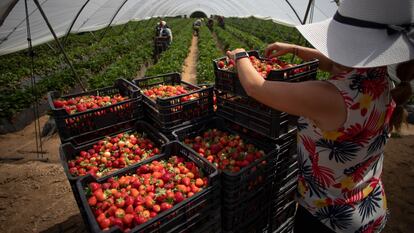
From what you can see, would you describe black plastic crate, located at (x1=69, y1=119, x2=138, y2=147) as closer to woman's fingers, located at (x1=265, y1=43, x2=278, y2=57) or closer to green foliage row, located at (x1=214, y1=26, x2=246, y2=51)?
woman's fingers, located at (x1=265, y1=43, x2=278, y2=57)

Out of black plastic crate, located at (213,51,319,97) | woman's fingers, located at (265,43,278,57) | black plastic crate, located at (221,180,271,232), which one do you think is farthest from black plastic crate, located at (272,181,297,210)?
woman's fingers, located at (265,43,278,57)

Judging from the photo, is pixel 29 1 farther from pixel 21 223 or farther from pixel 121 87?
pixel 21 223

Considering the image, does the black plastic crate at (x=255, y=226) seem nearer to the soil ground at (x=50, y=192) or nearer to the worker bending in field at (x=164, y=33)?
the soil ground at (x=50, y=192)

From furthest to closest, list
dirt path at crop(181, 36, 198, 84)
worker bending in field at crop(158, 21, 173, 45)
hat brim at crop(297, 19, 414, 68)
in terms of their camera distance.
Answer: worker bending in field at crop(158, 21, 173, 45), dirt path at crop(181, 36, 198, 84), hat brim at crop(297, 19, 414, 68)

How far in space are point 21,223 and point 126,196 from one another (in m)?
2.82

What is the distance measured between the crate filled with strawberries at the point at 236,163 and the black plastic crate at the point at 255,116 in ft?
0.48

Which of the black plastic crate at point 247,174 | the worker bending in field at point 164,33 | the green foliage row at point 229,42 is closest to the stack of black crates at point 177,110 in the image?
the black plastic crate at point 247,174

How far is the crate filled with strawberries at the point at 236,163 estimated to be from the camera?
1.90 metres

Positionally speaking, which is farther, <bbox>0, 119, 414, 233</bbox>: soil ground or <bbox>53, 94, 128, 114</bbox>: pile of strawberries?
<bbox>0, 119, 414, 233</bbox>: soil ground

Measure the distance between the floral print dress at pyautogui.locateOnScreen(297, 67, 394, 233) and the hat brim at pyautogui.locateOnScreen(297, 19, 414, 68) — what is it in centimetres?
9

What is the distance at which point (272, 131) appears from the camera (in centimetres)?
217

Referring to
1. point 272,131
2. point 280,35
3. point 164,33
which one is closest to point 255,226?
point 272,131

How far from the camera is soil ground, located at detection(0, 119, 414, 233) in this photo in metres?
3.57

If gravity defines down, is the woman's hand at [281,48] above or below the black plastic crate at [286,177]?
above
